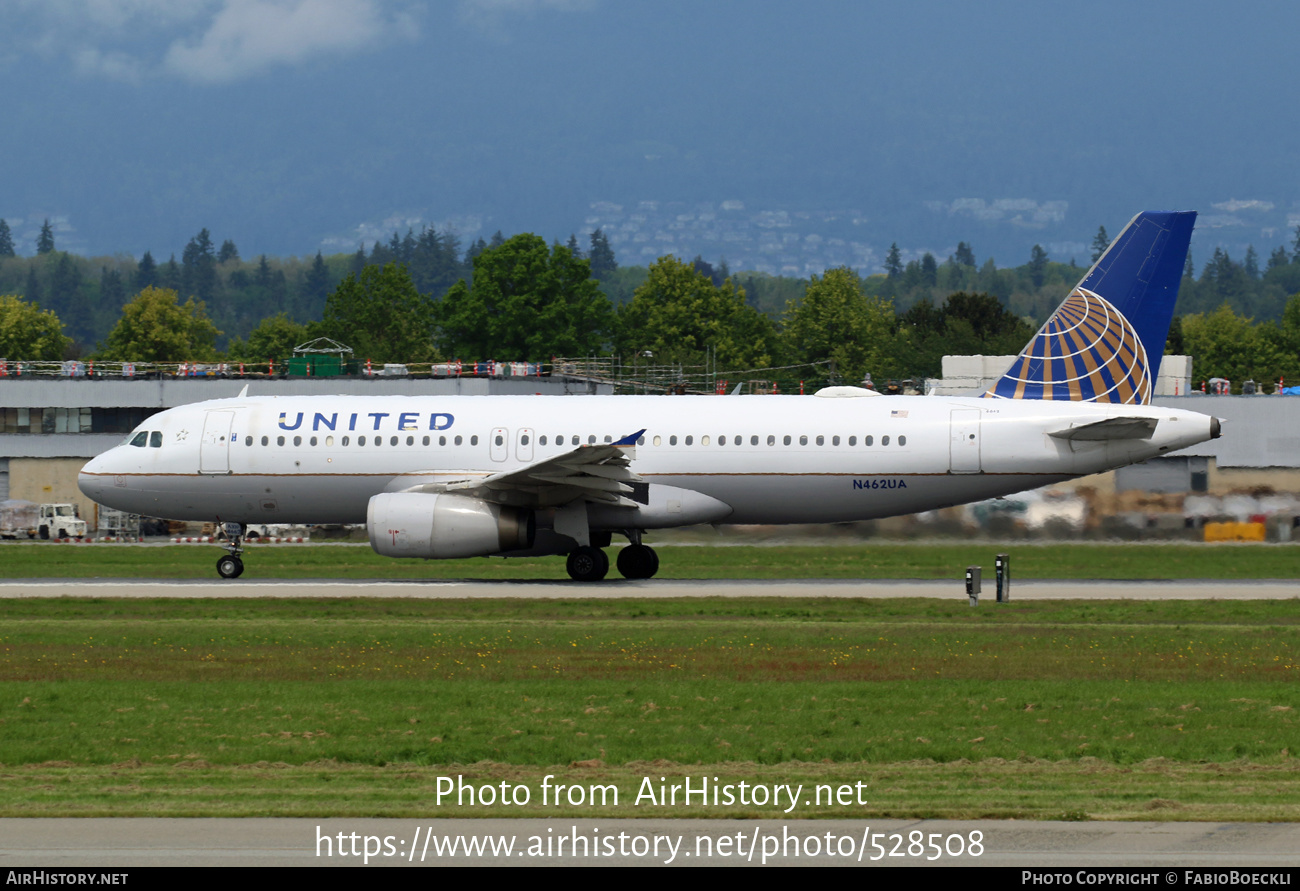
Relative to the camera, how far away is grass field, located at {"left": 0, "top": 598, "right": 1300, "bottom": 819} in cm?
1336

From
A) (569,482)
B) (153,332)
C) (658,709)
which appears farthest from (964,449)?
(153,332)

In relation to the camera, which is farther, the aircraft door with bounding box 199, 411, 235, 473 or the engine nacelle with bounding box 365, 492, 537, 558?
the aircraft door with bounding box 199, 411, 235, 473

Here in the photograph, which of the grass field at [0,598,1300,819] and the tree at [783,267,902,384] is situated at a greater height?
the tree at [783,267,902,384]

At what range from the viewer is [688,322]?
427 feet

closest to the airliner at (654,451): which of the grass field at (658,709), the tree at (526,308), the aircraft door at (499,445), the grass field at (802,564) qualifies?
the aircraft door at (499,445)

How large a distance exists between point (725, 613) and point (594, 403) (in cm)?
960

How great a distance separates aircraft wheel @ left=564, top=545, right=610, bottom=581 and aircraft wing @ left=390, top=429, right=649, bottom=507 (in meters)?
1.30

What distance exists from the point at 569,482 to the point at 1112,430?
1170cm

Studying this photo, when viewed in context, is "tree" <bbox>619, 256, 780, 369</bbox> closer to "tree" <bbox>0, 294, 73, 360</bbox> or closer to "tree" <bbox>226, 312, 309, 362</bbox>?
"tree" <bbox>226, 312, 309, 362</bbox>

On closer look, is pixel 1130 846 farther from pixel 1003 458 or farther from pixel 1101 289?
pixel 1101 289

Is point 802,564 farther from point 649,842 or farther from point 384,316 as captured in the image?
point 384,316

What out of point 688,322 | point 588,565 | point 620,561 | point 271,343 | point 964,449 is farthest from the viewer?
point 271,343

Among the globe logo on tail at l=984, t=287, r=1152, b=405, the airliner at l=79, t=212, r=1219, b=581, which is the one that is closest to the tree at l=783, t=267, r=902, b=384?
the globe logo on tail at l=984, t=287, r=1152, b=405

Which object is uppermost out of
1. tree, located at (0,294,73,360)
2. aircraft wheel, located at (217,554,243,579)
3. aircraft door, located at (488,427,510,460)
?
tree, located at (0,294,73,360)
